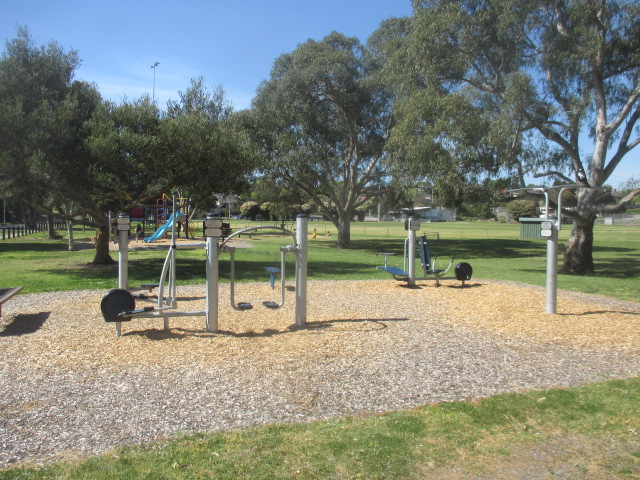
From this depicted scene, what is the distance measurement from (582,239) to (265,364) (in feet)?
48.5

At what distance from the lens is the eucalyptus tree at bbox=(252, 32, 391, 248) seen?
85.9ft

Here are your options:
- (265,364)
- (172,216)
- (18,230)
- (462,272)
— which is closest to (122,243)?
(172,216)

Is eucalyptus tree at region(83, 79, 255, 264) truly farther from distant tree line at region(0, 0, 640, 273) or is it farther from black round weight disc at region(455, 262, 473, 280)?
black round weight disc at region(455, 262, 473, 280)

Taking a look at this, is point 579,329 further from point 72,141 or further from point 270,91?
point 270,91

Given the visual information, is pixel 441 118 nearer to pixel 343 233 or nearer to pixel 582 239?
pixel 582 239

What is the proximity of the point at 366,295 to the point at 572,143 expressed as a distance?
9.60 metres

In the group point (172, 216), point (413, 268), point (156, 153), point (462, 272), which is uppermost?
point (156, 153)

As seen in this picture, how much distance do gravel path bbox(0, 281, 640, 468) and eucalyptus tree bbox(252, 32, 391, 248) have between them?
18.2 metres

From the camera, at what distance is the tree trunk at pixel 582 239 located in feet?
55.6

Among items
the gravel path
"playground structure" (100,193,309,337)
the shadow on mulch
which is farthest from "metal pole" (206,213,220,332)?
the shadow on mulch

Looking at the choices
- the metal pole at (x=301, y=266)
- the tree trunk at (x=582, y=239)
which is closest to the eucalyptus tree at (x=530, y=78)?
the tree trunk at (x=582, y=239)

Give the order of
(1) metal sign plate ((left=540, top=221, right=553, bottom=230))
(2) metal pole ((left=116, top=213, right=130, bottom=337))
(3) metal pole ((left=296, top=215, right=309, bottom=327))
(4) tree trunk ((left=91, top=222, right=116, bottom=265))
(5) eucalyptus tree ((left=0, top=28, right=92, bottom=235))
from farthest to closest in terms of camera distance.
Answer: (4) tree trunk ((left=91, top=222, right=116, bottom=265)) < (5) eucalyptus tree ((left=0, top=28, right=92, bottom=235)) < (1) metal sign plate ((left=540, top=221, right=553, bottom=230)) < (3) metal pole ((left=296, top=215, right=309, bottom=327)) < (2) metal pole ((left=116, top=213, right=130, bottom=337))

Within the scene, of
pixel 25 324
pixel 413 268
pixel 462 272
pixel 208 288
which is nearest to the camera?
pixel 208 288

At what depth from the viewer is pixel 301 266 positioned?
7719 millimetres
